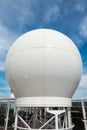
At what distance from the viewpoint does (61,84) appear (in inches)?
247

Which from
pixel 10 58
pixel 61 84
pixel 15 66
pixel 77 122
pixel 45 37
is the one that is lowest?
pixel 77 122

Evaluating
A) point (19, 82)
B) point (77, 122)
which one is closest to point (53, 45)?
point (19, 82)

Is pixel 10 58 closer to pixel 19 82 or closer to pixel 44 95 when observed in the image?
pixel 19 82

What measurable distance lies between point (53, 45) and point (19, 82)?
2.05m

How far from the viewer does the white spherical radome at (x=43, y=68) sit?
19.9 ft

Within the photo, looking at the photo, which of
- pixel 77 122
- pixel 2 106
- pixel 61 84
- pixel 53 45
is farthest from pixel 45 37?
pixel 2 106

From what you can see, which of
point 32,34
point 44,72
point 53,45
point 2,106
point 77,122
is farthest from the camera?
point 2,106

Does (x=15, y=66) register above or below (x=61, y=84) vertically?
above

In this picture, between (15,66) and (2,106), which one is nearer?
(15,66)

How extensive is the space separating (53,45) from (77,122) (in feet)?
33.3

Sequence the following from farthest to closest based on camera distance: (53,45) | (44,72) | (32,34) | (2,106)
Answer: (2,106) → (32,34) → (53,45) → (44,72)

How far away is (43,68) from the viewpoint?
19.8ft

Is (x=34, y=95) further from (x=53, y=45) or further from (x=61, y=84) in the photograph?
(x=53, y=45)

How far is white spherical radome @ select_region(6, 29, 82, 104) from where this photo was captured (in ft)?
19.9
